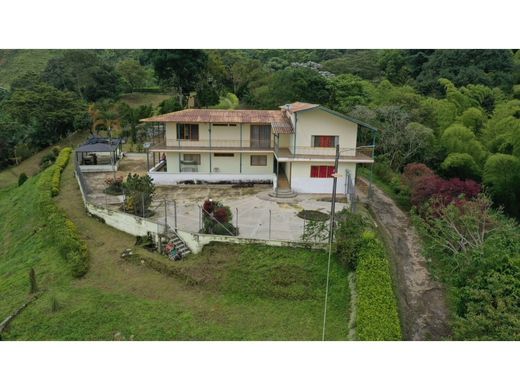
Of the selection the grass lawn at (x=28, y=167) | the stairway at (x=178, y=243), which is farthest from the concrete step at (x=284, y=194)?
the grass lawn at (x=28, y=167)

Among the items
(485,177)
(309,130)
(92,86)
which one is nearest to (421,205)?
(485,177)

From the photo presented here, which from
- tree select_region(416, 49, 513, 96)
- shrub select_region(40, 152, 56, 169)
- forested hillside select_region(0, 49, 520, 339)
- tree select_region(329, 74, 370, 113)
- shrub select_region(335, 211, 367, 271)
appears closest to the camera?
Answer: forested hillside select_region(0, 49, 520, 339)

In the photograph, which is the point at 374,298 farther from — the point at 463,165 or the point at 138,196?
the point at 463,165

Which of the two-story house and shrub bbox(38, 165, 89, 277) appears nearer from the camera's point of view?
shrub bbox(38, 165, 89, 277)

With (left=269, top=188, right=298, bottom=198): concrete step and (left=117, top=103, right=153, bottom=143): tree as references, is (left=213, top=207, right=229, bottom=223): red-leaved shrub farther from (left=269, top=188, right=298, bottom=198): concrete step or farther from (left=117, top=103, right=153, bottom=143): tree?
(left=117, top=103, right=153, bottom=143): tree

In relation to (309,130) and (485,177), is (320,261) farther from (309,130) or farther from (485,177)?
(485,177)

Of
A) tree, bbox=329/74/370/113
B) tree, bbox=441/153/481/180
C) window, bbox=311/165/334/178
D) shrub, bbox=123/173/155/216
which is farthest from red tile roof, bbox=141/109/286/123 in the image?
tree, bbox=329/74/370/113

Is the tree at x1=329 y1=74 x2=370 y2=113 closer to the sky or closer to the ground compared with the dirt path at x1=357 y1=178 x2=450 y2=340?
closer to the sky

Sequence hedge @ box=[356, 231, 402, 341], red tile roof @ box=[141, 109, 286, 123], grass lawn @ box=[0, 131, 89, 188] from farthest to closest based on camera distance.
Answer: grass lawn @ box=[0, 131, 89, 188] → red tile roof @ box=[141, 109, 286, 123] → hedge @ box=[356, 231, 402, 341]

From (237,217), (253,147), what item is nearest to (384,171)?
(253,147)
